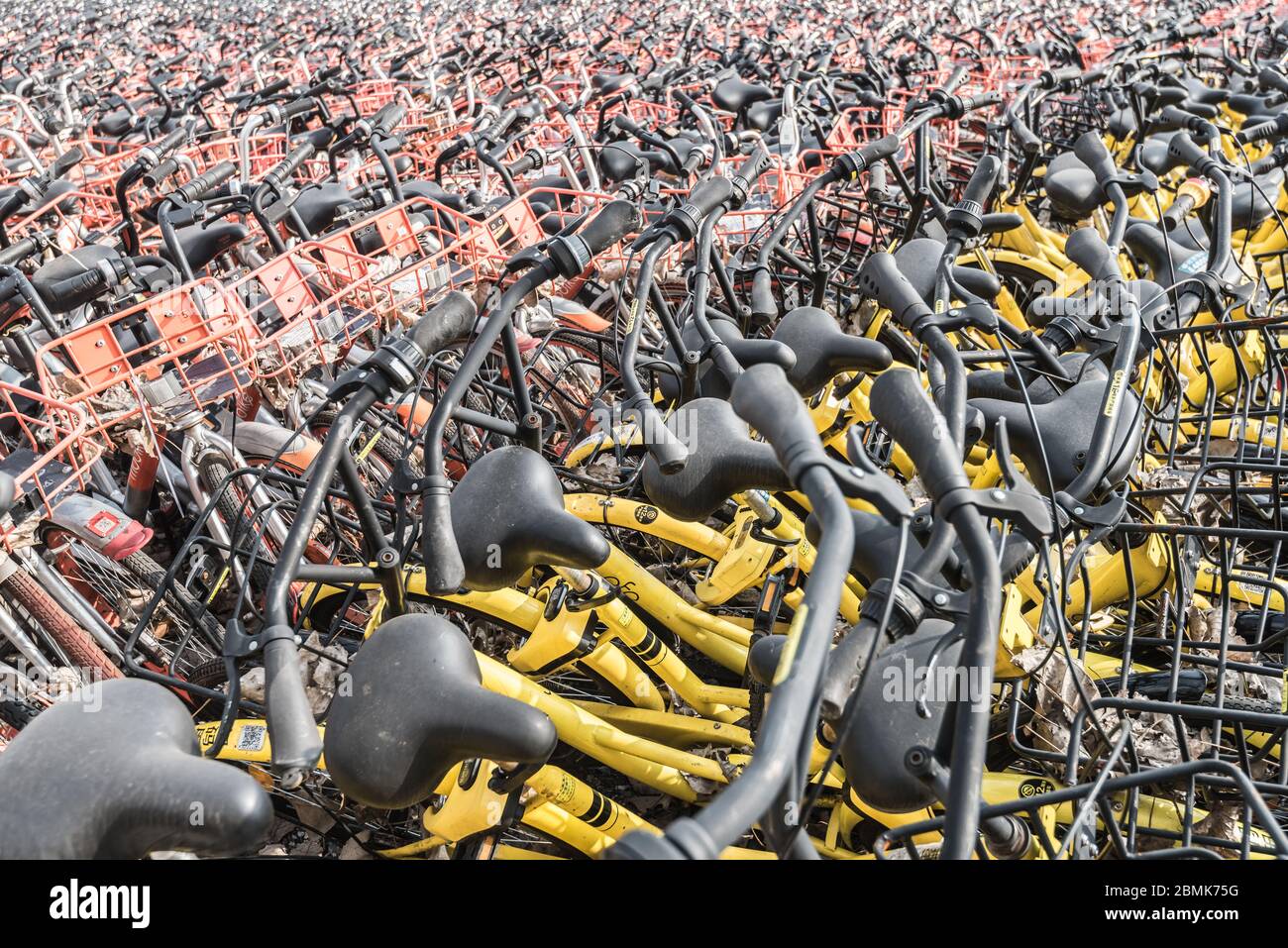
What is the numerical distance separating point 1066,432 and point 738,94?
5386mm

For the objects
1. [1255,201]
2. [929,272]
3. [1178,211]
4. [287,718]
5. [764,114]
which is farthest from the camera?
[764,114]

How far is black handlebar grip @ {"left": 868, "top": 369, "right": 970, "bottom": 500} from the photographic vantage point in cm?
116

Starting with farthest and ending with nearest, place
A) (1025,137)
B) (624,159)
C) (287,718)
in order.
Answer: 1. (624,159)
2. (1025,137)
3. (287,718)

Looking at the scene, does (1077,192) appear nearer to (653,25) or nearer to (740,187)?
(740,187)

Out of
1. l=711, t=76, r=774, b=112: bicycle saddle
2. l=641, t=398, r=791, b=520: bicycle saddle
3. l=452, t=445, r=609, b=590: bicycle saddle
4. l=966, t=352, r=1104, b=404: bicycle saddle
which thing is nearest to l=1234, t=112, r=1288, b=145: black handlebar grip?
l=966, t=352, r=1104, b=404: bicycle saddle

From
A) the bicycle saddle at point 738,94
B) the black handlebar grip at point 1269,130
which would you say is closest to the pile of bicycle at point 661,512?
the black handlebar grip at point 1269,130

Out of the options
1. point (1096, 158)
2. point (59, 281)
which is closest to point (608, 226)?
point (1096, 158)

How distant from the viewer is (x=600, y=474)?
12.3 ft

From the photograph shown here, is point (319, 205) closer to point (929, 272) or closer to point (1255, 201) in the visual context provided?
point (929, 272)

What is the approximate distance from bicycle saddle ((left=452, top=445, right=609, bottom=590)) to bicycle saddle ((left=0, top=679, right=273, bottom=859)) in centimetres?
66

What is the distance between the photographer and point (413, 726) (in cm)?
175

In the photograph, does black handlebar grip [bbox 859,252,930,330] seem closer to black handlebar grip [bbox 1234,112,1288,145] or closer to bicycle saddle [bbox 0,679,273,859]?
bicycle saddle [bbox 0,679,273,859]

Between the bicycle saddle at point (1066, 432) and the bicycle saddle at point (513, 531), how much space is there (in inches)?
35.7

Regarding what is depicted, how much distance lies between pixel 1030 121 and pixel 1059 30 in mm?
3887
